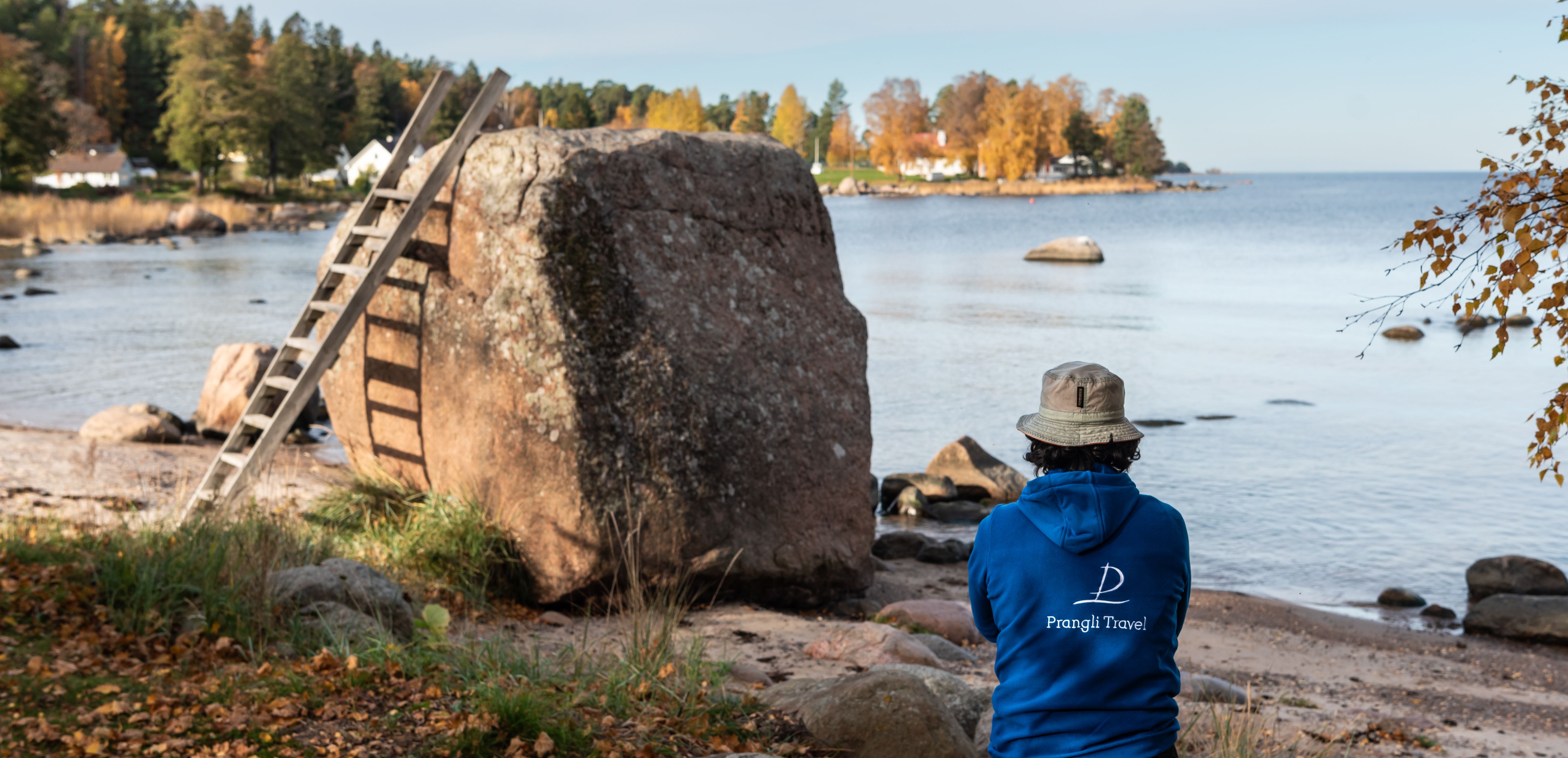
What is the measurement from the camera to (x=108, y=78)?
99812 millimetres

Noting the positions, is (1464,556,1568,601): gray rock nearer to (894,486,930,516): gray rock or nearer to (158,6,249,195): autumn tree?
(894,486,930,516): gray rock

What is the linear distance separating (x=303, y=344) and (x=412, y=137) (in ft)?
6.53

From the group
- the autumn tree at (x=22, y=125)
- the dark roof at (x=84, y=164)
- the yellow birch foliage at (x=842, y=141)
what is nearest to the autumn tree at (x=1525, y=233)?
the autumn tree at (x=22, y=125)

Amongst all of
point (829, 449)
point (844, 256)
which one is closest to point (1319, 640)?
point (829, 449)

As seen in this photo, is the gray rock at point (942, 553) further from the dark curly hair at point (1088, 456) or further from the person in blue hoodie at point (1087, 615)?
the person in blue hoodie at point (1087, 615)

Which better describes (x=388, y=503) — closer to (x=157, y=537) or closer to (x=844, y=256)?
(x=157, y=537)

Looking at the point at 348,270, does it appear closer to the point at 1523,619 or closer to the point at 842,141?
the point at 1523,619

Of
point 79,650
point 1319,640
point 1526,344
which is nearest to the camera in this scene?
point 79,650

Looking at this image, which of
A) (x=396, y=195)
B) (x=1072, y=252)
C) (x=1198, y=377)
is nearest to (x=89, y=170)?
(x=1072, y=252)

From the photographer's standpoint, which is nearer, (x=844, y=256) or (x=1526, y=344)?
(x=1526, y=344)

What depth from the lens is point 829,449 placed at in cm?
918

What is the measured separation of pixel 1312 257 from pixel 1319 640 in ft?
170

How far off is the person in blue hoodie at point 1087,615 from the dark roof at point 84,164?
100 metres

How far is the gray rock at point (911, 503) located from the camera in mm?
14344
